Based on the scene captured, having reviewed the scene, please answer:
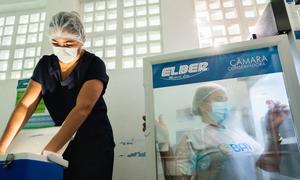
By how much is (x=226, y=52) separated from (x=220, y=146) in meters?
0.41

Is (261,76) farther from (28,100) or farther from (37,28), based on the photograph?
(37,28)

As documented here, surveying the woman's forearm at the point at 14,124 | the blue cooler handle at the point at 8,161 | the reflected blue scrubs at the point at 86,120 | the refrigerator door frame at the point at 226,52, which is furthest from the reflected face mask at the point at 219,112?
the woman's forearm at the point at 14,124

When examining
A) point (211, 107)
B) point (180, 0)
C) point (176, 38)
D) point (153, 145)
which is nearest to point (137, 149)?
point (153, 145)

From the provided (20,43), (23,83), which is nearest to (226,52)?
(23,83)

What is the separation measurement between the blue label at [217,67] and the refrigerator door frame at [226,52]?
Answer: 2 cm

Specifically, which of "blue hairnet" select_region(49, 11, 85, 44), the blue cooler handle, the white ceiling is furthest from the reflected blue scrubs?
the white ceiling

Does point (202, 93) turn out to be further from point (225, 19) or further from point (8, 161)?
point (225, 19)

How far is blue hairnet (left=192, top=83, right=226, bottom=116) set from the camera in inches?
48.2

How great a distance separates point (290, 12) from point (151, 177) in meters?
0.91

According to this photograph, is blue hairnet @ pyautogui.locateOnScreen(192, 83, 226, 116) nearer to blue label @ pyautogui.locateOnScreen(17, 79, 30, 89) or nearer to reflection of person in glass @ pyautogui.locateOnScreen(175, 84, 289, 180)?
reflection of person in glass @ pyautogui.locateOnScreen(175, 84, 289, 180)

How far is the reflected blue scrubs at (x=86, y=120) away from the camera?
1.22 metres

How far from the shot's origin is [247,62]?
1.21 metres

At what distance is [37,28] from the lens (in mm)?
2207

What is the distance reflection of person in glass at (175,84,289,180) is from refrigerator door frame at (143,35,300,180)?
0.23 feet
